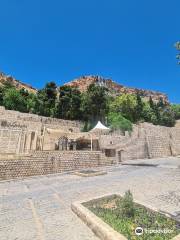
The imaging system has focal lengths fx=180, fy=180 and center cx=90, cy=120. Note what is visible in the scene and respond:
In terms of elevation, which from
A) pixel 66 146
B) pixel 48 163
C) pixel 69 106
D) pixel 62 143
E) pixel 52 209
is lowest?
pixel 52 209

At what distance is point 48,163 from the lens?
44.4ft

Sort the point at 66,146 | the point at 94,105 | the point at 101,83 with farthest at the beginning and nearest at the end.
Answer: the point at 101,83, the point at 94,105, the point at 66,146

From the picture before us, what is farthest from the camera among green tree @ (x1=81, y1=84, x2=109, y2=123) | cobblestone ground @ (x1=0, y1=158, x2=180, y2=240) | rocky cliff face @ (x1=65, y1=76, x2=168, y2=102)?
rocky cliff face @ (x1=65, y1=76, x2=168, y2=102)

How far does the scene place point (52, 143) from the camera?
19.2 m

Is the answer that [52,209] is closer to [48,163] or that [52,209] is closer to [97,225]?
[97,225]

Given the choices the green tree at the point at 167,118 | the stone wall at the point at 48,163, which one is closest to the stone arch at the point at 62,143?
the stone wall at the point at 48,163

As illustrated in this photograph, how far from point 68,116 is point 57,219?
90.9 feet

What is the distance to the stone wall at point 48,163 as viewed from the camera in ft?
38.6

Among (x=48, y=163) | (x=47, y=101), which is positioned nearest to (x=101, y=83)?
(x=47, y=101)

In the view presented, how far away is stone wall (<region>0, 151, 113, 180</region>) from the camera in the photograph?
11.8 m
